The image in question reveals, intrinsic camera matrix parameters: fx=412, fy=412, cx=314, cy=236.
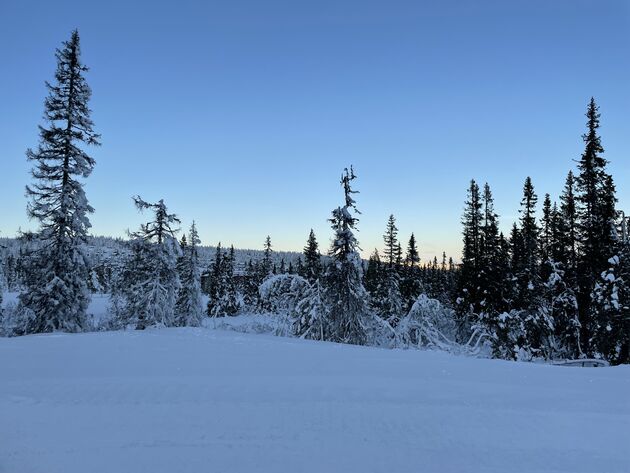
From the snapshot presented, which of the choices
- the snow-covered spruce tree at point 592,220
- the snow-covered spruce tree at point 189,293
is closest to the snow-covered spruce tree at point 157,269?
the snow-covered spruce tree at point 189,293

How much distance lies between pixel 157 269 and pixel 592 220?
26039 millimetres

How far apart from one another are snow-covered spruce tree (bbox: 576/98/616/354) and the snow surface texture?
1767 centimetres

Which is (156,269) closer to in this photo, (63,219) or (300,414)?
(63,219)

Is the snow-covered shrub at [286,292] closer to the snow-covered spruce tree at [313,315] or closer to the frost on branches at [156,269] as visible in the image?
the snow-covered spruce tree at [313,315]

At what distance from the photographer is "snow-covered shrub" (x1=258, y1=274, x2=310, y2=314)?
792 inches

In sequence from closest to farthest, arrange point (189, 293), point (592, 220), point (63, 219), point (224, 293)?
point (63, 219)
point (592, 220)
point (189, 293)
point (224, 293)

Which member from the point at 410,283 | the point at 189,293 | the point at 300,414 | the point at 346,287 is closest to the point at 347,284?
the point at 346,287

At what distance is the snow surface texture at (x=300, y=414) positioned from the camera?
4164 millimetres

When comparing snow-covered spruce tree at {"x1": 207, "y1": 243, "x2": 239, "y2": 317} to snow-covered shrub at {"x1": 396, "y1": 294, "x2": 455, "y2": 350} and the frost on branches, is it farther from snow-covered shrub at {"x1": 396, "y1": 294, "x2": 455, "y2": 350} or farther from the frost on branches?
snow-covered shrub at {"x1": 396, "y1": 294, "x2": 455, "y2": 350}

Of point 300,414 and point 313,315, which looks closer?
point 300,414

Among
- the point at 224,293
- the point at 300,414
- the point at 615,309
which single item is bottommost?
the point at 224,293

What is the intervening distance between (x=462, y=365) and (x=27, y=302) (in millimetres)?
17837

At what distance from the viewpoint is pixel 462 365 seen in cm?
796

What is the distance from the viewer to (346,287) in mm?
20016
